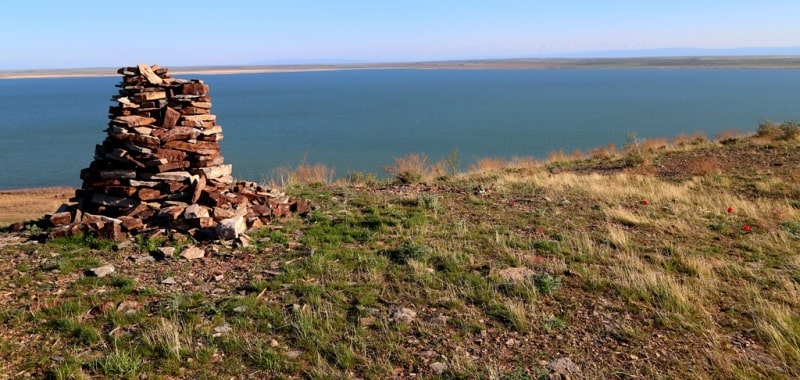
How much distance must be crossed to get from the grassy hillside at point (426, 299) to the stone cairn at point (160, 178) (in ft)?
1.23

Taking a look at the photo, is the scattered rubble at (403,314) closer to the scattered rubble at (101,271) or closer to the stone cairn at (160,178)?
the stone cairn at (160,178)

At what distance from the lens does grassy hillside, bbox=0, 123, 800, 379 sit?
15.2ft

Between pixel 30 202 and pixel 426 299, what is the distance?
2290cm

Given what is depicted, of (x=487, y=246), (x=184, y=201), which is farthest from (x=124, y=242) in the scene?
(x=487, y=246)

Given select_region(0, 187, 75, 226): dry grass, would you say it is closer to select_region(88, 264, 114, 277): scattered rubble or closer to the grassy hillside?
select_region(88, 264, 114, 277): scattered rubble

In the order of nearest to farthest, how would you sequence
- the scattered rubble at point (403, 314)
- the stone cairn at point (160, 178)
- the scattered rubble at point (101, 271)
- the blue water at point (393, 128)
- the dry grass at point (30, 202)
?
the scattered rubble at point (403, 314), the scattered rubble at point (101, 271), the stone cairn at point (160, 178), the dry grass at point (30, 202), the blue water at point (393, 128)

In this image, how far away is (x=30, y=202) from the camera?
76.4 feet

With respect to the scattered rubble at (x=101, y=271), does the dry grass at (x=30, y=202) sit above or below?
below

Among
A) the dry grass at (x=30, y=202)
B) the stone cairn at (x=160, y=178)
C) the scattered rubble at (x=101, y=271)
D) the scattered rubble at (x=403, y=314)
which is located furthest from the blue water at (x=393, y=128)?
the scattered rubble at (x=403, y=314)

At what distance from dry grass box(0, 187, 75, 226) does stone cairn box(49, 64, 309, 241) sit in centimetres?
1076

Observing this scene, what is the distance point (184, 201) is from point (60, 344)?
366 cm

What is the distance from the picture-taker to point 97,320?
5273mm

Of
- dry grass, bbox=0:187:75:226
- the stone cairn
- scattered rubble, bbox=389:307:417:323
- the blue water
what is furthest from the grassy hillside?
the blue water

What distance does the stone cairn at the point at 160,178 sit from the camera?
25.4ft
